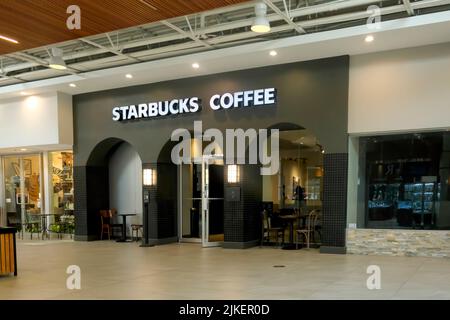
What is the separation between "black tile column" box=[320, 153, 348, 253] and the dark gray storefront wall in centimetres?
2

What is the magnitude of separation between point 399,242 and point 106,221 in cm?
791

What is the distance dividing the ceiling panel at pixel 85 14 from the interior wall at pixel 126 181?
641 centimetres

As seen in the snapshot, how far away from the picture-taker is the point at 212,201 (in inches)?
422

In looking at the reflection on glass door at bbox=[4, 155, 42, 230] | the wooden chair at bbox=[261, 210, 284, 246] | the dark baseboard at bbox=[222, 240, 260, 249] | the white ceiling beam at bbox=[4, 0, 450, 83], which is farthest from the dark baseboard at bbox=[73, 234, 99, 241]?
the wooden chair at bbox=[261, 210, 284, 246]

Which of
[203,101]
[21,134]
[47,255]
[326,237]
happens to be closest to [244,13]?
[203,101]

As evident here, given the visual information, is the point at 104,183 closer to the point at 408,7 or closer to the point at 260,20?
the point at 260,20

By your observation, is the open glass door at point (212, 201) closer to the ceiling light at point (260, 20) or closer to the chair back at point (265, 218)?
Answer: the chair back at point (265, 218)

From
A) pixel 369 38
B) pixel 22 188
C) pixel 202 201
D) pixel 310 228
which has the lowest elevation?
pixel 310 228

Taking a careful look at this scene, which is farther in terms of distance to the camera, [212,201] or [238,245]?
[212,201]

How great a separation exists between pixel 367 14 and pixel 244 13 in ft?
7.27

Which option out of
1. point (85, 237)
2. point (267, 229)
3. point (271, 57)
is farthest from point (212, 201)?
point (85, 237)

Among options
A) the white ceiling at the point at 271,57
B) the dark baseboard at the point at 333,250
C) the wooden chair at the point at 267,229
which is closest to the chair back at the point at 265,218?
the wooden chair at the point at 267,229
